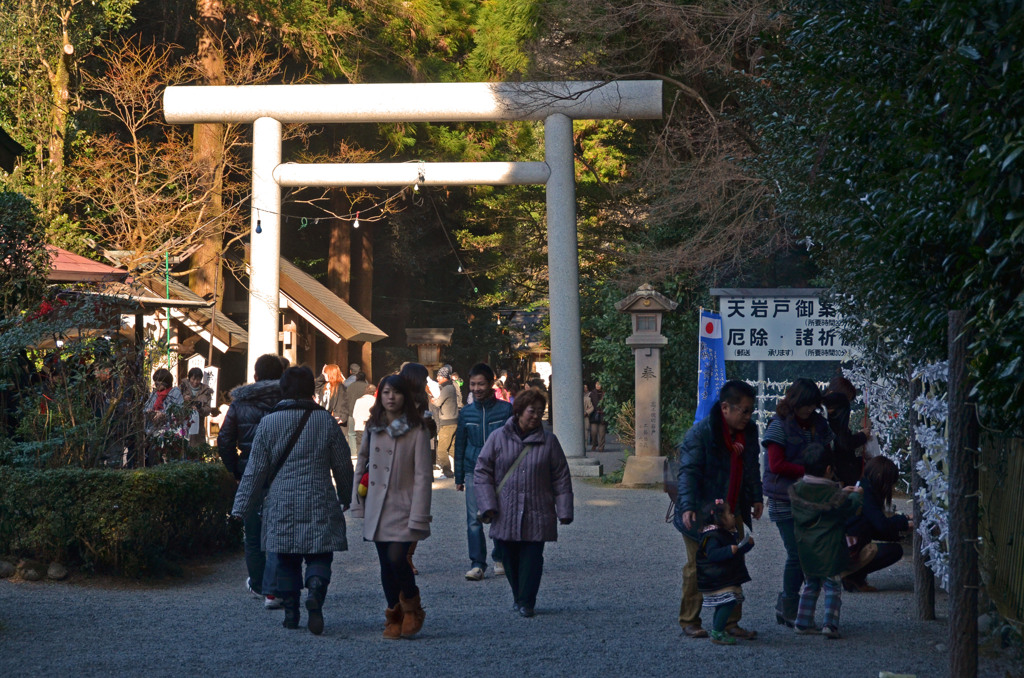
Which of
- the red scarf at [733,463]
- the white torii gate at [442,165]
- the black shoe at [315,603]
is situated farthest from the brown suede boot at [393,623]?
the white torii gate at [442,165]

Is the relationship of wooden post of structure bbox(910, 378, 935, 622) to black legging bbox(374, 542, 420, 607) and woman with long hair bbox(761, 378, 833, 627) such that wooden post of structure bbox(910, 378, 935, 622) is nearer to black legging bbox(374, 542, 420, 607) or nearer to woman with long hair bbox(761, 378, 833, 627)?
woman with long hair bbox(761, 378, 833, 627)

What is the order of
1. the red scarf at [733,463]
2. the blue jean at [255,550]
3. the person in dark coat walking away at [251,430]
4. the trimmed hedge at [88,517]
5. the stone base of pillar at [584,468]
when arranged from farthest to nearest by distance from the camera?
the stone base of pillar at [584,468] < the trimmed hedge at [88,517] < the person in dark coat walking away at [251,430] < the blue jean at [255,550] < the red scarf at [733,463]

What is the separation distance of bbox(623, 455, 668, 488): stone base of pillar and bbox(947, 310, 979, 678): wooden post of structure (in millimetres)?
11463

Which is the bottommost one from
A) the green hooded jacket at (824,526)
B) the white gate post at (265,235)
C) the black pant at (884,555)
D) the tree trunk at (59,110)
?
the black pant at (884,555)

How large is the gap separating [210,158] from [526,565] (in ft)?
53.0

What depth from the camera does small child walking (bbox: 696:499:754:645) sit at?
6078mm

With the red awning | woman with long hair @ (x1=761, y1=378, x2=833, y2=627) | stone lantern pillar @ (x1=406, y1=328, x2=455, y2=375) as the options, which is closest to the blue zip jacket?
woman with long hair @ (x1=761, y1=378, x2=833, y2=627)

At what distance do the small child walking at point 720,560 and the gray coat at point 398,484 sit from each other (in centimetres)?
151

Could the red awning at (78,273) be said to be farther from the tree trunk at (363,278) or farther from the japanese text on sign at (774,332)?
the tree trunk at (363,278)

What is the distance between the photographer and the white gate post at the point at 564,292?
57.9ft

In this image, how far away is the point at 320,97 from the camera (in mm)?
17406

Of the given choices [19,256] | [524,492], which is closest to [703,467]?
[524,492]

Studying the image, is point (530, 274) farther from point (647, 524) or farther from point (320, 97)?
point (647, 524)

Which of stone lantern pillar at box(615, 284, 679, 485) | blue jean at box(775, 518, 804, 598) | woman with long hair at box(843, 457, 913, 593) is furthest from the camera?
stone lantern pillar at box(615, 284, 679, 485)
